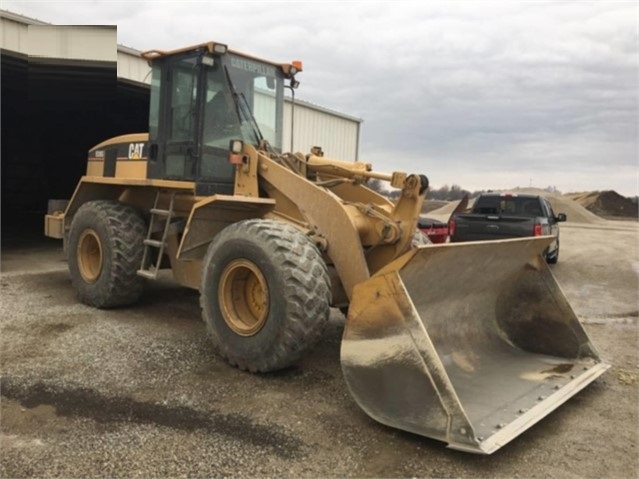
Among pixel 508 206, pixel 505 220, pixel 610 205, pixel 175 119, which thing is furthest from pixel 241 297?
pixel 610 205

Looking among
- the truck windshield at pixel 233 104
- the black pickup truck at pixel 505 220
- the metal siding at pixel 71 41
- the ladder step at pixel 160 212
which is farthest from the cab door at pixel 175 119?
the black pickup truck at pixel 505 220

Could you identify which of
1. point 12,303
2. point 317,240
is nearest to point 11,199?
point 12,303

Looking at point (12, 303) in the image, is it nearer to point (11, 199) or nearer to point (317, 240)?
point (317, 240)

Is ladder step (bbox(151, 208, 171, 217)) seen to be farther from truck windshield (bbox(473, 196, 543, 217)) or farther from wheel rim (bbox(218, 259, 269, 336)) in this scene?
truck windshield (bbox(473, 196, 543, 217))

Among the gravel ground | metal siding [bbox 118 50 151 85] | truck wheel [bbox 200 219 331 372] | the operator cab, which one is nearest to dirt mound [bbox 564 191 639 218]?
metal siding [bbox 118 50 151 85]

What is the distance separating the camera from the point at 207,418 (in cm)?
418

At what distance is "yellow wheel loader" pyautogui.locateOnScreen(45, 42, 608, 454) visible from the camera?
3.99 metres

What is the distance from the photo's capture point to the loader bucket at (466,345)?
12.3 ft

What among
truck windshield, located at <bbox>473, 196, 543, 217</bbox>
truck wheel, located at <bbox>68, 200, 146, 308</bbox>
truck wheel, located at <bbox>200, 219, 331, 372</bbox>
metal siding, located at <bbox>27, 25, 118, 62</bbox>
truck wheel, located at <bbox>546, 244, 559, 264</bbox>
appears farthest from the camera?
truck wheel, located at <bbox>546, 244, 559, 264</bbox>

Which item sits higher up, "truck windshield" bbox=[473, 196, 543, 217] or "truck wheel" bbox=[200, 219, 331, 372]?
"truck windshield" bbox=[473, 196, 543, 217]

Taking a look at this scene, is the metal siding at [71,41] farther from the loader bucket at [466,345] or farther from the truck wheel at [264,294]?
the loader bucket at [466,345]

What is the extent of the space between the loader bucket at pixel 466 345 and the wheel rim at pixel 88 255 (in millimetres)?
4590

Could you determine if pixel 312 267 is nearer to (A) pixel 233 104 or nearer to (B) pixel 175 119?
(A) pixel 233 104

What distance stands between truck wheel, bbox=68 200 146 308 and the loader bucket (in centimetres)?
380
